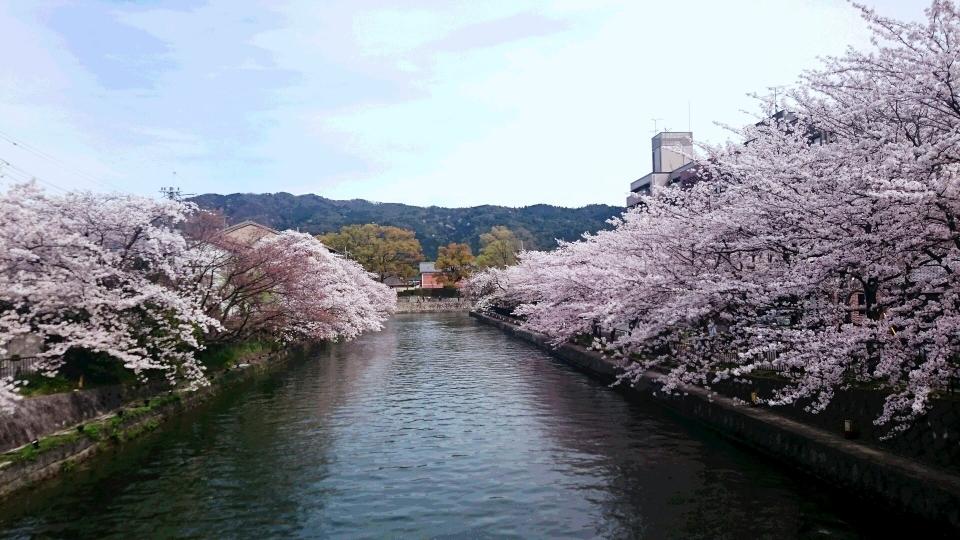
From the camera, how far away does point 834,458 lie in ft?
42.9

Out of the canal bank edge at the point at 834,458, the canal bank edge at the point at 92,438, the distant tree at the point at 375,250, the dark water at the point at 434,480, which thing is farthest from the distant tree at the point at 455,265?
the canal bank edge at the point at 834,458

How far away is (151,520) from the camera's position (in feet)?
40.1

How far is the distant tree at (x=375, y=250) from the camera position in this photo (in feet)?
374

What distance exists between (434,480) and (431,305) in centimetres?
9550

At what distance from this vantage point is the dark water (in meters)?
11.7

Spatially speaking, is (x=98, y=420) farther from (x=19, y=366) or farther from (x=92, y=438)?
(x=19, y=366)

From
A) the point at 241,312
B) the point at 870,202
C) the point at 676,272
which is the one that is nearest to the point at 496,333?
the point at 241,312

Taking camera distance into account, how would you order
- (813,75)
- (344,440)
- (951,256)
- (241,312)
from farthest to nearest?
(241,312) → (344,440) → (813,75) → (951,256)

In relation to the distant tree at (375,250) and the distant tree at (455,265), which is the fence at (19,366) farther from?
the distant tree at (455,265)

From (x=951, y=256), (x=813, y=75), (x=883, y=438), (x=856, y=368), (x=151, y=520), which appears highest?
(x=813, y=75)

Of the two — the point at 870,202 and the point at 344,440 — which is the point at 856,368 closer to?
the point at 870,202

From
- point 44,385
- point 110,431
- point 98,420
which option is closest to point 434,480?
point 110,431

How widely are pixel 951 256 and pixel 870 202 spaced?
55.2 inches

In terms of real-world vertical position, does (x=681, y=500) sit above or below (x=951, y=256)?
below
